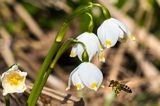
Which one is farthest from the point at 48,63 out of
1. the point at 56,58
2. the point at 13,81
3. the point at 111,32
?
the point at 111,32

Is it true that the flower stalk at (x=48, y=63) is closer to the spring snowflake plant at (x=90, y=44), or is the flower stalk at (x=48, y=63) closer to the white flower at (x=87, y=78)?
the spring snowflake plant at (x=90, y=44)

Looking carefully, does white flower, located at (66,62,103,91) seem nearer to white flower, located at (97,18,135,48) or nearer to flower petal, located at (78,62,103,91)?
flower petal, located at (78,62,103,91)

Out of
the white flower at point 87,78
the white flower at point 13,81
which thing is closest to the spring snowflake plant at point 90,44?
the white flower at point 87,78

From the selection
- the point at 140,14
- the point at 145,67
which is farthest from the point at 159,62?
the point at 140,14

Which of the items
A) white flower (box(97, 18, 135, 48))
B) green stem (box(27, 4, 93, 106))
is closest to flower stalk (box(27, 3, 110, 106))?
green stem (box(27, 4, 93, 106))

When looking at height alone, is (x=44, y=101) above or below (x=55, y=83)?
above

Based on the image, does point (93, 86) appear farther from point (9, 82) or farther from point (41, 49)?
point (41, 49)

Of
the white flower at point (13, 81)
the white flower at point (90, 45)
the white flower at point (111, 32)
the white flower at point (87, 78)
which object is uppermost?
the white flower at point (111, 32)
